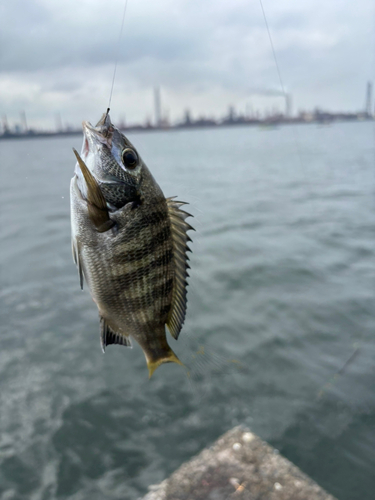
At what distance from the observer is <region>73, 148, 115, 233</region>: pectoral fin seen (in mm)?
1570

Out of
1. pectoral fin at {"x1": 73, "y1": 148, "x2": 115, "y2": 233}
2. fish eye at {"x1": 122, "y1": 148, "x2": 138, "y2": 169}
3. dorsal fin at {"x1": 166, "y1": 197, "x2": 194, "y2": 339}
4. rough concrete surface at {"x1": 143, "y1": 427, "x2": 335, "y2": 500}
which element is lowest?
rough concrete surface at {"x1": 143, "y1": 427, "x2": 335, "y2": 500}

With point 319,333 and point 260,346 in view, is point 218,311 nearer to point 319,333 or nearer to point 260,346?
point 260,346

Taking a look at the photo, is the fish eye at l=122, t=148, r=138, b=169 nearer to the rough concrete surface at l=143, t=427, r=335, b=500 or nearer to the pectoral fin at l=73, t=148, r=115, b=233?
the pectoral fin at l=73, t=148, r=115, b=233

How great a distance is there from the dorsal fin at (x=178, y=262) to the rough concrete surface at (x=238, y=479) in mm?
2975

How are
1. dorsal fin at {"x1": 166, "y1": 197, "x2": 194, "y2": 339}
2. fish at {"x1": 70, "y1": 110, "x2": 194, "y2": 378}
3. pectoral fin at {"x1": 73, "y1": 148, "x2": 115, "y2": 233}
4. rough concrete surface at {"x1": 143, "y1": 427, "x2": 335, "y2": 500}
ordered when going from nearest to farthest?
pectoral fin at {"x1": 73, "y1": 148, "x2": 115, "y2": 233} → fish at {"x1": 70, "y1": 110, "x2": 194, "y2": 378} → dorsal fin at {"x1": 166, "y1": 197, "x2": 194, "y2": 339} → rough concrete surface at {"x1": 143, "y1": 427, "x2": 335, "y2": 500}

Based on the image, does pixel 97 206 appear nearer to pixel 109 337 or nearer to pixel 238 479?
pixel 109 337

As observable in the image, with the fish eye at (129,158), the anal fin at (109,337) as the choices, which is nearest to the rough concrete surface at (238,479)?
the anal fin at (109,337)

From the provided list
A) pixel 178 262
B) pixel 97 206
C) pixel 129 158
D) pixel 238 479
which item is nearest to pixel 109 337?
pixel 178 262

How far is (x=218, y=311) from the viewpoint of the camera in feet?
31.7

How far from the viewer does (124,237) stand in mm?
1688

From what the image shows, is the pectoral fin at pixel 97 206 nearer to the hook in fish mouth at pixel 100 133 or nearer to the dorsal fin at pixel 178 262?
the hook in fish mouth at pixel 100 133

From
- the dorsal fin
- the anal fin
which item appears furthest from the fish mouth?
the anal fin

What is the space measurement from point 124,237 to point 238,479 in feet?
11.8

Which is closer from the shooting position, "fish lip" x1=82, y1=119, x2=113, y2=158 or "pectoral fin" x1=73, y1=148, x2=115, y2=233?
"pectoral fin" x1=73, y1=148, x2=115, y2=233
